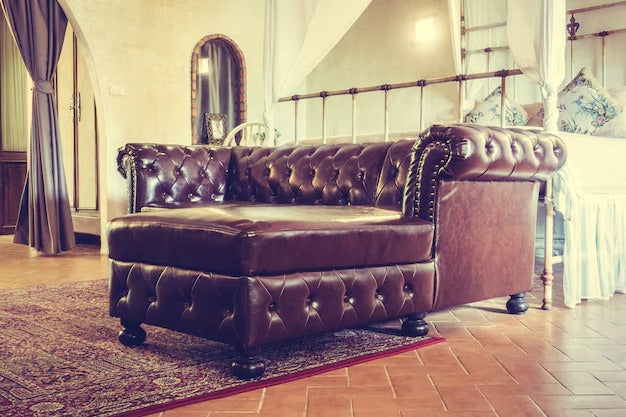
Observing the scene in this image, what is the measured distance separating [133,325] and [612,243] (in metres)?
2.73

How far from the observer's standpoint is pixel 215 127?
25.8 feet

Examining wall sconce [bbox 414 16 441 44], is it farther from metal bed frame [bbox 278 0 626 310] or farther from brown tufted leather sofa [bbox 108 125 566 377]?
brown tufted leather sofa [bbox 108 125 566 377]

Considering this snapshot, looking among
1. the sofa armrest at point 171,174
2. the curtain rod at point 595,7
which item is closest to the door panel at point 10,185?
the sofa armrest at point 171,174

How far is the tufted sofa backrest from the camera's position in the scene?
3395 mm

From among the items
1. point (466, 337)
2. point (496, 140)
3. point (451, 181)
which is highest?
point (496, 140)

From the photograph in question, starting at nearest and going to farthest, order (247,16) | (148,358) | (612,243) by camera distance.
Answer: (148,358) → (612,243) → (247,16)

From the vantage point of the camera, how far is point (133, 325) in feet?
8.54

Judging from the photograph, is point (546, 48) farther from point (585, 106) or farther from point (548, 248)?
point (585, 106)

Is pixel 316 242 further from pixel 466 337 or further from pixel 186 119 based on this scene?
pixel 186 119

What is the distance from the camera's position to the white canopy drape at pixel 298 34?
4797 millimetres

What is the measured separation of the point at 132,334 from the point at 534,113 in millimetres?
4423

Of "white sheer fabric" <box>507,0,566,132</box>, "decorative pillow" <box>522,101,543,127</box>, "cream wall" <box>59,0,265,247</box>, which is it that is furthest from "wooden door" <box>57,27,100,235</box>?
"white sheer fabric" <box>507,0,566,132</box>

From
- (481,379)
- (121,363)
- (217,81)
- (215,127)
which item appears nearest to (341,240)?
(481,379)

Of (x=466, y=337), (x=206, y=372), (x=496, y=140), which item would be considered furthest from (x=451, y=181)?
(x=206, y=372)
